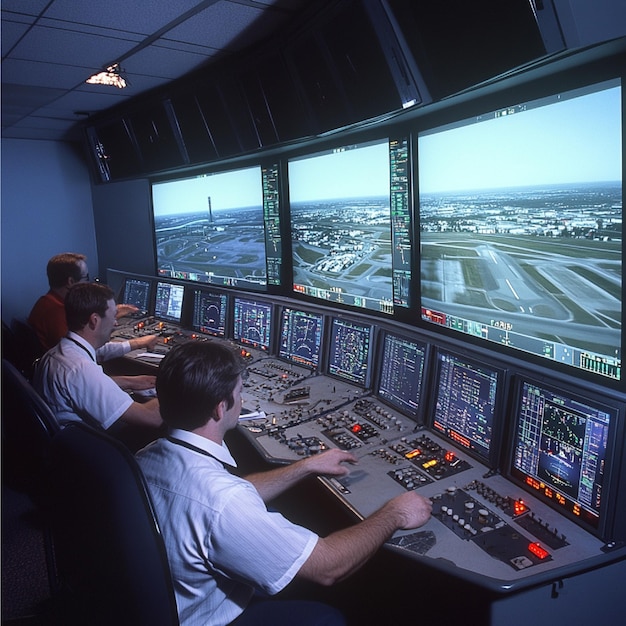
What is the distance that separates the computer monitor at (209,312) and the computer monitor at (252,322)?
17 centimetres

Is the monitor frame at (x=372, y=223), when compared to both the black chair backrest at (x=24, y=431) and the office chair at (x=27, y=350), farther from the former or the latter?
the office chair at (x=27, y=350)

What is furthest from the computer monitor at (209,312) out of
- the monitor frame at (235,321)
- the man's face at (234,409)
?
the man's face at (234,409)

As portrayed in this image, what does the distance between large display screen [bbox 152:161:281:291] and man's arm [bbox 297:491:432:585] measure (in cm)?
222

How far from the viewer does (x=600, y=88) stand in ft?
5.10

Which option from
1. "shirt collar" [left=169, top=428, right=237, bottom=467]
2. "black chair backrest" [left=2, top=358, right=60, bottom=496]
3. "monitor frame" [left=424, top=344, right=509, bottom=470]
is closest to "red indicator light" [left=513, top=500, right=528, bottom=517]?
"monitor frame" [left=424, top=344, right=509, bottom=470]

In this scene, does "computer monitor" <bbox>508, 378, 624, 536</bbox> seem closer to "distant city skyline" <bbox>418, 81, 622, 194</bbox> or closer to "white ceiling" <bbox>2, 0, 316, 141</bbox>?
"distant city skyline" <bbox>418, 81, 622, 194</bbox>

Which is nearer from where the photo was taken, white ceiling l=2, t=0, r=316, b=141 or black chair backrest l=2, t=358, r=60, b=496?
black chair backrest l=2, t=358, r=60, b=496

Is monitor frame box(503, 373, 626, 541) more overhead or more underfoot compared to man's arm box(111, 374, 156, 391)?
more overhead

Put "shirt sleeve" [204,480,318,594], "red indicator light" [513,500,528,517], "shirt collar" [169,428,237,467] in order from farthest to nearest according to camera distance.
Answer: "red indicator light" [513,500,528,517] → "shirt collar" [169,428,237,467] → "shirt sleeve" [204,480,318,594]

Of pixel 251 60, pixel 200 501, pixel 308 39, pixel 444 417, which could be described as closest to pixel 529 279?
pixel 444 417

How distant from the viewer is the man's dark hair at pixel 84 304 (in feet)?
8.86

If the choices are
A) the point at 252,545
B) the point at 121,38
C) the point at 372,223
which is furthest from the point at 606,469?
the point at 121,38

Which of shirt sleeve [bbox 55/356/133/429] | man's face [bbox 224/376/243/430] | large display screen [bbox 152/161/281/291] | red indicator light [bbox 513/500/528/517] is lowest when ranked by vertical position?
red indicator light [bbox 513/500/528/517]

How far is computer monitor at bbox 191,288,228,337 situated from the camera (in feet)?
13.0
